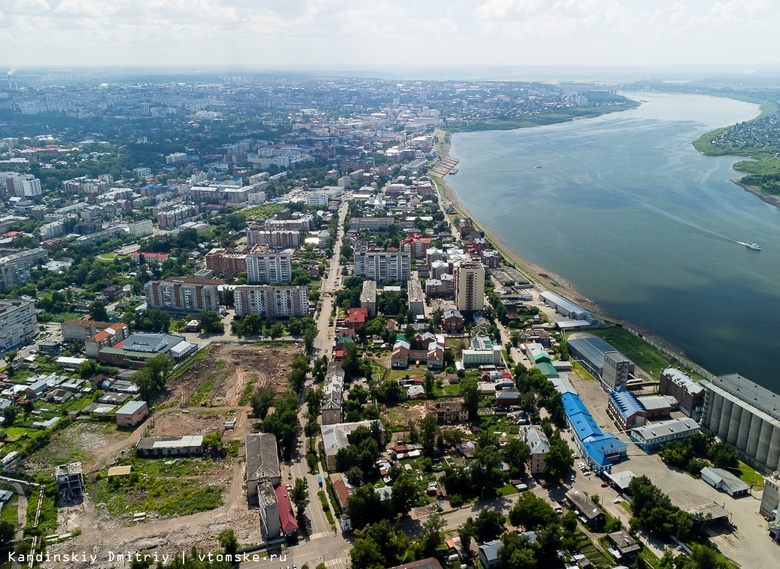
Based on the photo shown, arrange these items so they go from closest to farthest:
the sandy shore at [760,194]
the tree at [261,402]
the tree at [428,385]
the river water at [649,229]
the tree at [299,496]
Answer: the tree at [299,496] < the tree at [261,402] < the tree at [428,385] < the river water at [649,229] < the sandy shore at [760,194]

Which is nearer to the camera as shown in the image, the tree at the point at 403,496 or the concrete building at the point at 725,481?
the tree at the point at 403,496

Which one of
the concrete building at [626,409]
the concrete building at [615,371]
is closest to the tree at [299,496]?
the concrete building at [626,409]

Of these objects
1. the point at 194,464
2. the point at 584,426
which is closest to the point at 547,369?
the point at 584,426

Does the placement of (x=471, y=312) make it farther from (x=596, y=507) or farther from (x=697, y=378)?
(x=596, y=507)

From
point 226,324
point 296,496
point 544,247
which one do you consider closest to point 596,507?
point 296,496

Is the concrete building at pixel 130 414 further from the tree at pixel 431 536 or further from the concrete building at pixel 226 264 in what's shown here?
the concrete building at pixel 226 264

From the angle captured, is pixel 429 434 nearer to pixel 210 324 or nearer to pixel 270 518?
pixel 270 518
